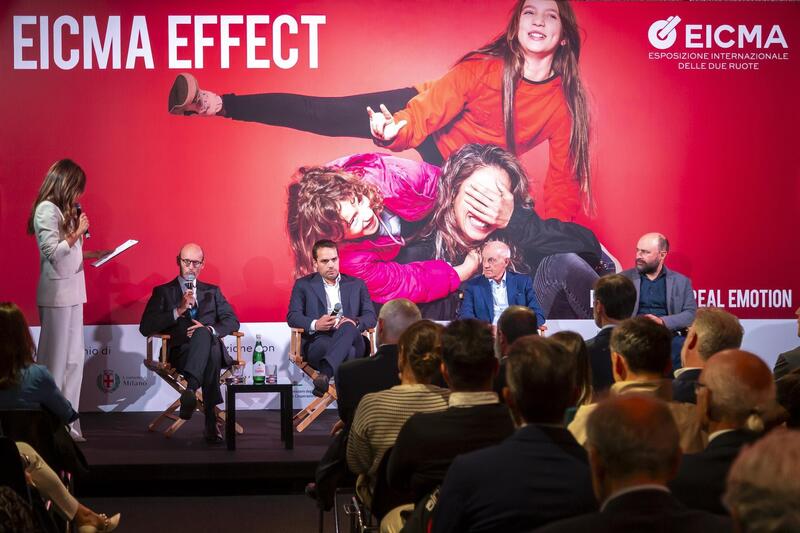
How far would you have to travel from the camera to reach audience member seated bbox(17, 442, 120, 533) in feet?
10.3

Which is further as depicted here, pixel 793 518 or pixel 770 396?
pixel 770 396

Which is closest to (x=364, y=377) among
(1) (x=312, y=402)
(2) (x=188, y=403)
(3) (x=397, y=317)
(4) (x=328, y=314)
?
(3) (x=397, y=317)

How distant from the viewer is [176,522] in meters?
4.81

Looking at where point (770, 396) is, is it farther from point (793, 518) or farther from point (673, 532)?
point (793, 518)

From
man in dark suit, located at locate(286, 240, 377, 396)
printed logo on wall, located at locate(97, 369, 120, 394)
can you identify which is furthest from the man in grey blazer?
printed logo on wall, located at locate(97, 369, 120, 394)

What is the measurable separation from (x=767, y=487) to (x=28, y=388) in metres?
2.93

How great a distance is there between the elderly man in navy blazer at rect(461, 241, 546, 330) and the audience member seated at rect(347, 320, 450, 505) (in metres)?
3.58

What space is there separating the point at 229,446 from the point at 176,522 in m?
0.91

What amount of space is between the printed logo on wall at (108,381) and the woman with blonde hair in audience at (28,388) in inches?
146

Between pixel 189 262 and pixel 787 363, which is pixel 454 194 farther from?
pixel 787 363

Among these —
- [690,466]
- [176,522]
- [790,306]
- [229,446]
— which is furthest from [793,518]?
[790,306]

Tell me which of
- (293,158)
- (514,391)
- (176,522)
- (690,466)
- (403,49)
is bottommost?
(176,522)

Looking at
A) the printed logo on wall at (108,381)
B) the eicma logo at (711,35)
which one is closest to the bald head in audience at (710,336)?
the eicma logo at (711,35)

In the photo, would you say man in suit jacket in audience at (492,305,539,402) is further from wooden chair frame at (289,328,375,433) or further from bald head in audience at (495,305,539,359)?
wooden chair frame at (289,328,375,433)
